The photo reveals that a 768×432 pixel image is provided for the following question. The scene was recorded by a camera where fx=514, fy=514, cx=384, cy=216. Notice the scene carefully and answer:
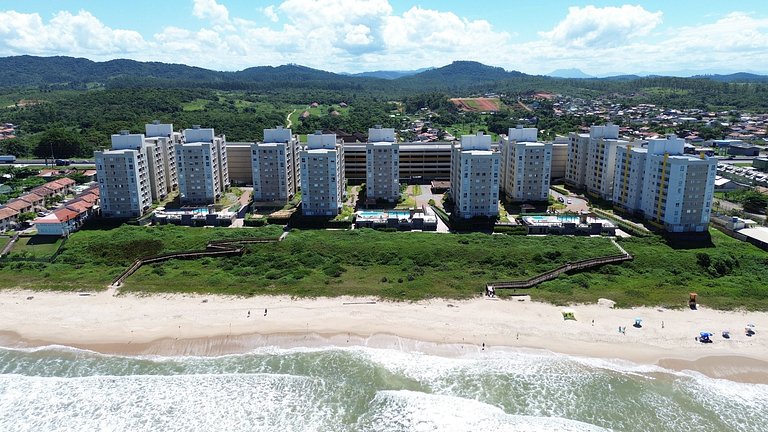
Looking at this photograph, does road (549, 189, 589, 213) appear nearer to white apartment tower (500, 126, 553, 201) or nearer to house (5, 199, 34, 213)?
white apartment tower (500, 126, 553, 201)

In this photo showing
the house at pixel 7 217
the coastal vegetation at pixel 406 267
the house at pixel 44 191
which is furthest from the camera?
the house at pixel 44 191

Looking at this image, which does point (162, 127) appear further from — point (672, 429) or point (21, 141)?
point (672, 429)

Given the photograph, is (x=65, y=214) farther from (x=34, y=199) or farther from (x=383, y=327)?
(x=383, y=327)

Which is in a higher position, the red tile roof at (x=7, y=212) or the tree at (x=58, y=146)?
the tree at (x=58, y=146)

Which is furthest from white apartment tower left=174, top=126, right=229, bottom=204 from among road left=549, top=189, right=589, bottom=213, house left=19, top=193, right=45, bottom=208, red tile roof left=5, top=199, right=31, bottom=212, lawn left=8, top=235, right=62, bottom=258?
road left=549, top=189, right=589, bottom=213

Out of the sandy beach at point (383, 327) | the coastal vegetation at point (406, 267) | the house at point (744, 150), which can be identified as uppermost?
the house at point (744, 150)

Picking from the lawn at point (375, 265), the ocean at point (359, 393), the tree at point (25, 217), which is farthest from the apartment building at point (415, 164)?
the ocean at point (359, 393)

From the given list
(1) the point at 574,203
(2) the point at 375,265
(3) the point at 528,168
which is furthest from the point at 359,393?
(1) the point at 574,203

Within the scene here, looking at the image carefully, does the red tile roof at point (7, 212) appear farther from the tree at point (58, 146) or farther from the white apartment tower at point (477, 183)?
the white apartment tower at point (477, 183)
